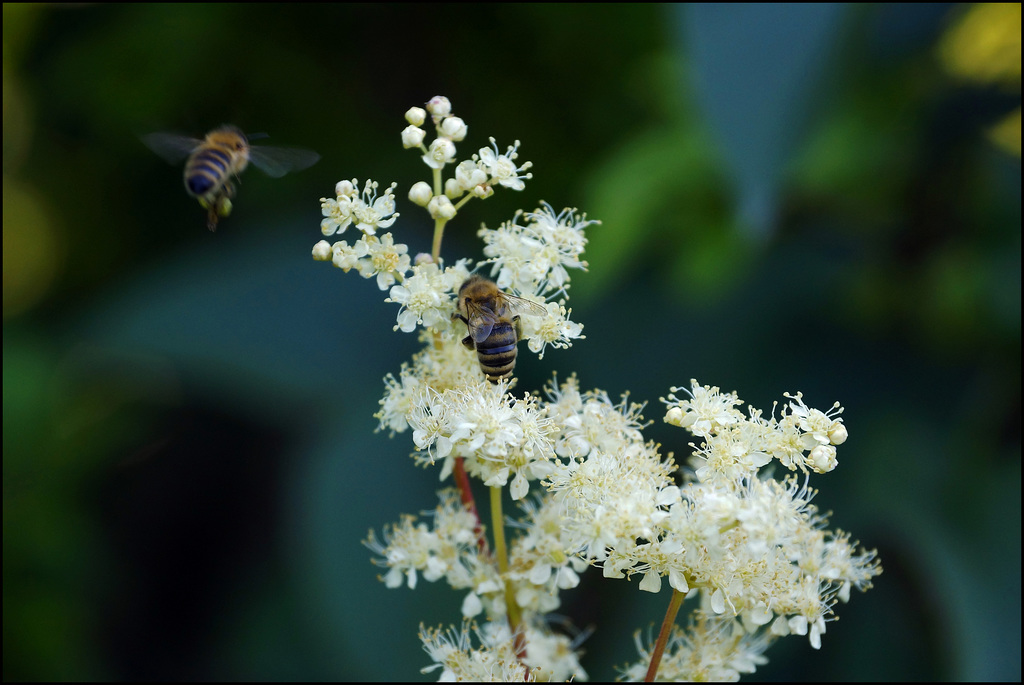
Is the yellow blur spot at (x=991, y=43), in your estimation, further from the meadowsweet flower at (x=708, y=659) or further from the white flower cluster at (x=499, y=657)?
the white flower cluster at (x=499, y=657)

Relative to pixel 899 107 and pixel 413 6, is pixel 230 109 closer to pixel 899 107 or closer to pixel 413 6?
pixel 413 6

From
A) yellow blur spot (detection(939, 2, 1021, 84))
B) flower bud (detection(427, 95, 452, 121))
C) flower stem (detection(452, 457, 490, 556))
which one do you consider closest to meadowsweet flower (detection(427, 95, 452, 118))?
flower bud (detection(427, 95, 452, 121))

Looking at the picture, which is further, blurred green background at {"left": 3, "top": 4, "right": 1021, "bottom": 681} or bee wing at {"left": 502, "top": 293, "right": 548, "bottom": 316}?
blurred green background at {"left": 3, "top": 4, "right": 1021, "bottom": 681}

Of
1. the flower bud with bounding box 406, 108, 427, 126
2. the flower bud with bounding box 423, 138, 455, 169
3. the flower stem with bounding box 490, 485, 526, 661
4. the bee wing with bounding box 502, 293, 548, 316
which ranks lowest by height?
the flower stem with bounding box 490, 485, 526, 661

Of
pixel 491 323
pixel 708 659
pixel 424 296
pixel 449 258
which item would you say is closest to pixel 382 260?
pixel 424 296

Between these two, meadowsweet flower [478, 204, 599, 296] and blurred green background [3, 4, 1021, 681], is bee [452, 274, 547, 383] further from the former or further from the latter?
blurred green background [3, 4, 1021, 681]

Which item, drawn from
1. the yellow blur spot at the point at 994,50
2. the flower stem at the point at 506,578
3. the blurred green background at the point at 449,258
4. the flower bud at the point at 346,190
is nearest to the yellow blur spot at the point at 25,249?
the blurred green background at the point at 449,258

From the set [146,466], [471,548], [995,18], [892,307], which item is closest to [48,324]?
[146,466]
